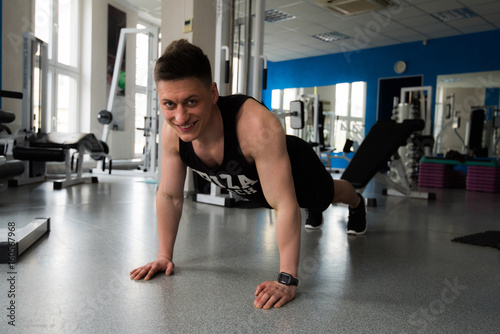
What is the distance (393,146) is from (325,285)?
1.89 m

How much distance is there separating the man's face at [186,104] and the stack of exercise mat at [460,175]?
5040 millimetres

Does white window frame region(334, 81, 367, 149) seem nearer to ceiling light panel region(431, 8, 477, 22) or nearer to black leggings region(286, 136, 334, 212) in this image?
ceiling light panel region(431, 8, 477, 22)

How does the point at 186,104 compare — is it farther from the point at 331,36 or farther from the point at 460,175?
the point at 331,36

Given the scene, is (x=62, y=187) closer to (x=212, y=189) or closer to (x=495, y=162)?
(x=212, y=189)

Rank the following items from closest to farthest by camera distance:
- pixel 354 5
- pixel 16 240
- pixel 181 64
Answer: pixel 181 64
pixel 16 240
pixel 354 5

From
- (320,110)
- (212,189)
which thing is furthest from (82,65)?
(212,189)

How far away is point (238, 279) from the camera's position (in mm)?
1360

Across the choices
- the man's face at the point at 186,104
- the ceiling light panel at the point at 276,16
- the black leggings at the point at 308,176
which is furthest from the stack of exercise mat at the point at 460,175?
the man's face at the point at 186,104

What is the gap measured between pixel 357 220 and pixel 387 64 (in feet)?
23.1

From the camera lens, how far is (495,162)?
5.05m

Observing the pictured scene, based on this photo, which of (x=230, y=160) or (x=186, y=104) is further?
(x=230, y=160)

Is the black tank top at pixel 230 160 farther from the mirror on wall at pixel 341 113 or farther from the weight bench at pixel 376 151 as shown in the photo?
the mirror on wall at pixel 341 113

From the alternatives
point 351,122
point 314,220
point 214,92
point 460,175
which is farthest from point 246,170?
point 351,122

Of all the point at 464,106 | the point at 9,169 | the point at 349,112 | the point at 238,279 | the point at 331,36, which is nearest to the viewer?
the point at 238,279
